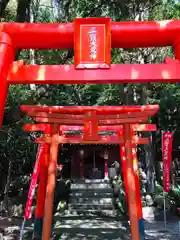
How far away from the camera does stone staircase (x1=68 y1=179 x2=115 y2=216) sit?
14.5m

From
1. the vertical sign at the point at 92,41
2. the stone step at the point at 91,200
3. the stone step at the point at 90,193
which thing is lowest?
the stone step at the point at 91,200

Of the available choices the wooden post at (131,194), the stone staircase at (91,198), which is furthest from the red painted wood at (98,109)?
the stone staircase at (91,198)

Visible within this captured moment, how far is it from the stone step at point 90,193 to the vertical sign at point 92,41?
13106mm

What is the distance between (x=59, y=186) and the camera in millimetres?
17281

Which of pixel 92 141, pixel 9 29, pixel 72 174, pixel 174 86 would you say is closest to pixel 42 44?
pixel 9 29

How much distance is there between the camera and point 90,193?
56.0 feet

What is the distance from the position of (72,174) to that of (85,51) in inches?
734

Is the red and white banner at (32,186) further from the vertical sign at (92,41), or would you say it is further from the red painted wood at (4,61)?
the vertical sign at (92,41)

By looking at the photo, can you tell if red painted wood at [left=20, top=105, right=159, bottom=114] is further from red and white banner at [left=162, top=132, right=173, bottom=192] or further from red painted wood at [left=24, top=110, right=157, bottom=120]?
red and white banner at [left=162, top=132, right=173, bottom=192]

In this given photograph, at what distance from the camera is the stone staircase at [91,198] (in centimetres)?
1452

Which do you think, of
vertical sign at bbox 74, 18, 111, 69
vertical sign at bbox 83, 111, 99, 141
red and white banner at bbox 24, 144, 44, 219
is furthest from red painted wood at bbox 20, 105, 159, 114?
vertical sign at bbox 74, 18, 111, 69

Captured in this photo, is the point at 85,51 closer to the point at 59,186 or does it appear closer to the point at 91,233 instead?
the point at 91,233

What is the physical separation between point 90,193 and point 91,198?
31.6 inches

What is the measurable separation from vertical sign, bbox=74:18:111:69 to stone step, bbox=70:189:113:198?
1311 cm
